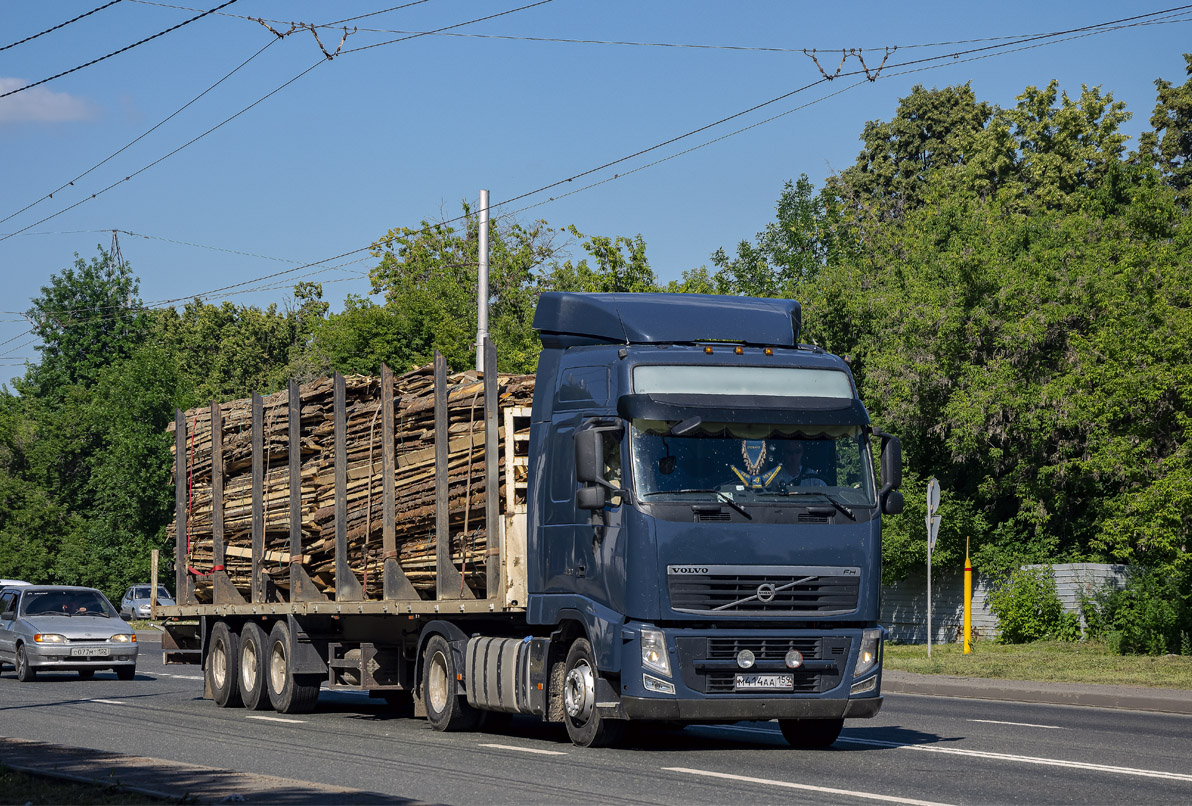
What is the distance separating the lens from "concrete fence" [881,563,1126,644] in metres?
31.9

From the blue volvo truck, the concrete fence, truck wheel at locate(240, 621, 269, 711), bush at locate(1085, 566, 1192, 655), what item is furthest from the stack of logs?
the concrete fence

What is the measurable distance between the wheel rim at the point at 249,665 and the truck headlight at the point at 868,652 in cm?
877

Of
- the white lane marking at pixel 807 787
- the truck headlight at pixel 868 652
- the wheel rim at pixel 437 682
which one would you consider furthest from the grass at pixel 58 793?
the truck headlight at pixel 868 652

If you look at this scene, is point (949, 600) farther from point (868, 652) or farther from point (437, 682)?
point (868, 652)

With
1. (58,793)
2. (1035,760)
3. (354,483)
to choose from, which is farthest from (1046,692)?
(58,793)

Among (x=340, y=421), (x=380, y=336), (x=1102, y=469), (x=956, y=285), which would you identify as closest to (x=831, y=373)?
(x=340, y=421)

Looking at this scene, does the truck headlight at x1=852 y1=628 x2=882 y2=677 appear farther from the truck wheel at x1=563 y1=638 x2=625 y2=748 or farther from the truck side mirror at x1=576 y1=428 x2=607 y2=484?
the truck side mirror at x1=576 y1=428 x2=607 y2=484

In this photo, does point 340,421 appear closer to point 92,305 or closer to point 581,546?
point 581,546

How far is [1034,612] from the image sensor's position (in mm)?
32312

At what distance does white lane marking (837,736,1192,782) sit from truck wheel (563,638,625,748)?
2.43 m

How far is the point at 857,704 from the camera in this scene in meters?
12.4

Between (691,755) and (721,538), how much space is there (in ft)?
6.22

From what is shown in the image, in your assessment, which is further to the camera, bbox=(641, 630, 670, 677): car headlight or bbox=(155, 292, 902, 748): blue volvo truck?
bbox=(155, 292, 902, 748): blue volvo truck

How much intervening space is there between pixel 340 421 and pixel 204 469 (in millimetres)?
4347
